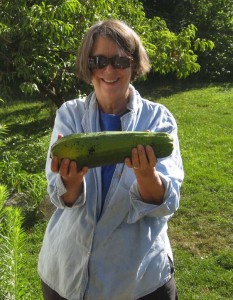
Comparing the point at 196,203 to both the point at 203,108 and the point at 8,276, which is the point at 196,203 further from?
the point at 203,108

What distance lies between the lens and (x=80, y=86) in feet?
35.3

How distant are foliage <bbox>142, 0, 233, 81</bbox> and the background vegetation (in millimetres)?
5209

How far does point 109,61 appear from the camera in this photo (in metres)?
2.50

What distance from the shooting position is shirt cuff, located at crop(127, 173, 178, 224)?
90.3 inches

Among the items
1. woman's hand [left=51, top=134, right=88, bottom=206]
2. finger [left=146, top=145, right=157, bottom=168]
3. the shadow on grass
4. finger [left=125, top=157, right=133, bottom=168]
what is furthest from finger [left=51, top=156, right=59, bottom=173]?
the shadow on grass

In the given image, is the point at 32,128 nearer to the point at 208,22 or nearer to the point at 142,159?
the point at 208,22

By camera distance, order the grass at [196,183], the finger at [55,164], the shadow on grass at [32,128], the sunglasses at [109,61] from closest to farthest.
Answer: the finger at [55,164]
the sunglasses at [109,61]
the grass at [196,183]
the shadow on grass at [32,128]

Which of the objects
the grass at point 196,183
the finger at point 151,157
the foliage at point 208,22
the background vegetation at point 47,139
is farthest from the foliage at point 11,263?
the foliage at point 208,22

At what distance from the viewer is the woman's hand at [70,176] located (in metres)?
2.29

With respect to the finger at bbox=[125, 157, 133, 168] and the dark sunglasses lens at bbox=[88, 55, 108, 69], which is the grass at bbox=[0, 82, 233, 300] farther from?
the finger at bbox=[125, 157, 133, 168]

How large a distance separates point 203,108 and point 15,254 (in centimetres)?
1108

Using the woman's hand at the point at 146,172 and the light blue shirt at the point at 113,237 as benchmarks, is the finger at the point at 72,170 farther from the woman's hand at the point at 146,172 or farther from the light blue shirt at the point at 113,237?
the woman's hand at the point at 146,172

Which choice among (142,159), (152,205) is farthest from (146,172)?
(152,205)

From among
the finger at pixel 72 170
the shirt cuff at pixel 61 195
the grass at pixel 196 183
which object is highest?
the finger at pixel 72 170
